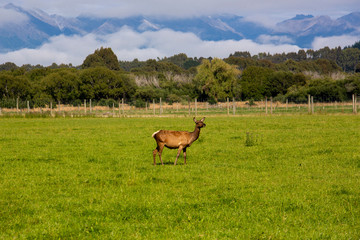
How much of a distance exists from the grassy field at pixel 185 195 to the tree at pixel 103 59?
123884mm

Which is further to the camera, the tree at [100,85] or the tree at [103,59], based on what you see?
the tree at [103,59]

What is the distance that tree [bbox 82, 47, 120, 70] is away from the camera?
136738 millimetres

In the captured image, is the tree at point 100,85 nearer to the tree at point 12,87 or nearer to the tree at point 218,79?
the tree at point 12,87

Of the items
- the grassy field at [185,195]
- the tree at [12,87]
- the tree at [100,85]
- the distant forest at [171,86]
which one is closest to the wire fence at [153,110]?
the distant forest at [171,86]

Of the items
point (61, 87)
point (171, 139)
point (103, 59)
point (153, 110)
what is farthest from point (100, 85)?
point (171, 139)

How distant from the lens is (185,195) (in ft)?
30.8

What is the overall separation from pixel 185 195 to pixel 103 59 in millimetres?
135200

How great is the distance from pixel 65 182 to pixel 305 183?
6.66 metres

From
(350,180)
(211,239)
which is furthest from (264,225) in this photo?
(350,180)

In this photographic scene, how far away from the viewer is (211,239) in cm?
660

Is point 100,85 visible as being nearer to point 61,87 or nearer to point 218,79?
point 61,87

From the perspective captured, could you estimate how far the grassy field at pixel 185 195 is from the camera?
716 cm

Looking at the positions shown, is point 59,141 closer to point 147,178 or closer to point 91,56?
point 147,178

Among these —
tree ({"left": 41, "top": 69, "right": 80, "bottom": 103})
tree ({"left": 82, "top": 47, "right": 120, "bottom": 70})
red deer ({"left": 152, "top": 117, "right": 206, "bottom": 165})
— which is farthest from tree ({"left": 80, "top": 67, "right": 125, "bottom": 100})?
Answer: red deer ({"left": 152, "top": 117, "right": 206, "bottom": 165})
